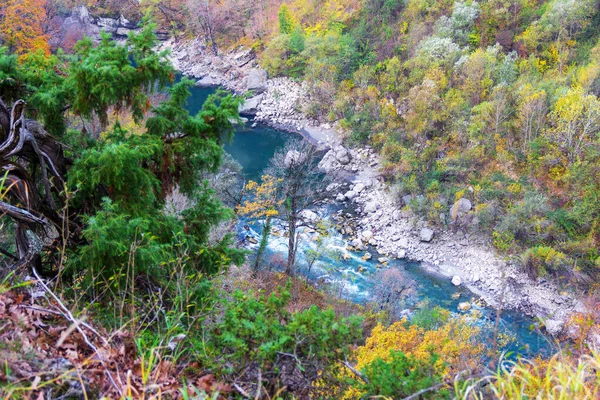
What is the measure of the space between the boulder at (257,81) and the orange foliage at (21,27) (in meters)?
13.8

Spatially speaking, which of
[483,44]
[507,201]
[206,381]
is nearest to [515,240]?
[507,201]

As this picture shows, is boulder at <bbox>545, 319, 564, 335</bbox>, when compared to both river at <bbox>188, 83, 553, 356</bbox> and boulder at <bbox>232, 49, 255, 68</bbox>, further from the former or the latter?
boulder at <bbox>232, 49, 255, 68</bbox>

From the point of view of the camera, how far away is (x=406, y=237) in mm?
18266

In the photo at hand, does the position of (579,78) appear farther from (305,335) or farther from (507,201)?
(305,335)

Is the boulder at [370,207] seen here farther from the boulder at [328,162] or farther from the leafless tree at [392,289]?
the leafless tree at [392,289]

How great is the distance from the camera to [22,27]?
2145cm

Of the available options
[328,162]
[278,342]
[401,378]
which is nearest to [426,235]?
[328,162]

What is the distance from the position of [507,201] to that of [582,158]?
10.3ft

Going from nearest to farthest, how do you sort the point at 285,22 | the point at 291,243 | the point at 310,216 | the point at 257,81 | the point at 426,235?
the point at 291,243 → the point at 426,235 → the point at 310,216 → the point at 257,81 → the point at 285,22

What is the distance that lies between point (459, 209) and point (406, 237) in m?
2.53

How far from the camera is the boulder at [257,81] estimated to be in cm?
3209

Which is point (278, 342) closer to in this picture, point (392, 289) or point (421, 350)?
point (421, 350)

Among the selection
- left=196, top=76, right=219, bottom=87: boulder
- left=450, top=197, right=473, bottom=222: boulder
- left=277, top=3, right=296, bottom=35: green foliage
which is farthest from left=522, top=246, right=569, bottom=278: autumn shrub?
left=196, top=76, right=219, bottom=87: boulder

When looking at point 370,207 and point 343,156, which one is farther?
point 343,156
